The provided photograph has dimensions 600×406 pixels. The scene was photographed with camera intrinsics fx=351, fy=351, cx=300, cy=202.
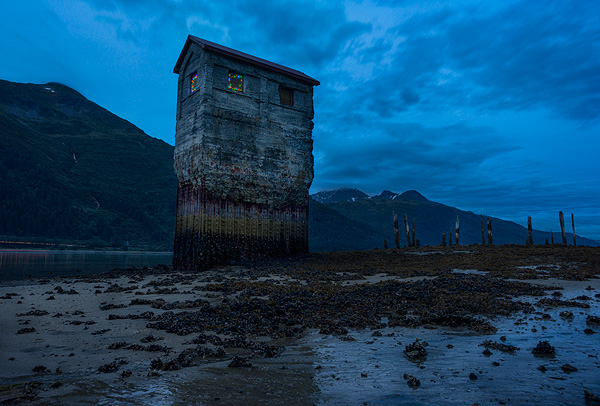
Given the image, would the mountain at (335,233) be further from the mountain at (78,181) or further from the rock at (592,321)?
the rock at (592,321)

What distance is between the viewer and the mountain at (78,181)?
9281 centimetres

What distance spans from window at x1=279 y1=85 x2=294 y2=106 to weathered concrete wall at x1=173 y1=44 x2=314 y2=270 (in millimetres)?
315

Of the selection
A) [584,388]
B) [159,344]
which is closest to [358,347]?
[584,388]

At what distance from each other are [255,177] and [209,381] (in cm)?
1932

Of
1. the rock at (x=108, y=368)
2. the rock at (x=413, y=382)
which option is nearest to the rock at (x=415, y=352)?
the rock at (x=413, y=382)

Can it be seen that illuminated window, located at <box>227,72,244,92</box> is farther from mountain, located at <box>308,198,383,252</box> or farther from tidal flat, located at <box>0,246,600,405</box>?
mountain, located at <box>308,198,383,252</box>

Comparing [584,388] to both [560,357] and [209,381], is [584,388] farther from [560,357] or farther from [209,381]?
[209,381]

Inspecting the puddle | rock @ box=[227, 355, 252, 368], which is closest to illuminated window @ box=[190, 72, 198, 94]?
the puddle

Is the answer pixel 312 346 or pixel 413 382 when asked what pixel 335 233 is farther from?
pixel 413 382

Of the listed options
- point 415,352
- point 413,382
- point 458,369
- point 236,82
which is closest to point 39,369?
point 413,382

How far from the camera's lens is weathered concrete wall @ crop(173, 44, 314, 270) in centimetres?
2112

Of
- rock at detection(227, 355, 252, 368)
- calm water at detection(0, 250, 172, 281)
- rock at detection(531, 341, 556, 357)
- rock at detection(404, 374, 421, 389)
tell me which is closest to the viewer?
rock at detection(404, 374, 421, 389)

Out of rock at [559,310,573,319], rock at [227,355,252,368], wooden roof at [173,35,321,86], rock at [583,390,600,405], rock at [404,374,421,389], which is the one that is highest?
wooden roof at [173,35,321,86]

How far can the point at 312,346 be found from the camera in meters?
5.88
